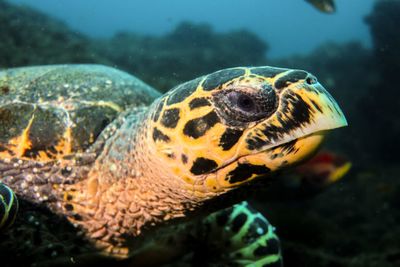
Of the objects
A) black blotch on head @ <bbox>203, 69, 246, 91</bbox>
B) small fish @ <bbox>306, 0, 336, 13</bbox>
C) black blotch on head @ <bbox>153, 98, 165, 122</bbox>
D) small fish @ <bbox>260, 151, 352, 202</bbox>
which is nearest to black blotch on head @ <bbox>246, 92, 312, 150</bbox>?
black blotch on head @ <bbox>203, 69, 246, 91</bbox>

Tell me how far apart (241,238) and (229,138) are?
1174 millimetres

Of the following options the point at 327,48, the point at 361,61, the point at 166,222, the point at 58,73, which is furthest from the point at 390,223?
the point at 327,48

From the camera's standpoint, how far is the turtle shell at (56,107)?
185cm

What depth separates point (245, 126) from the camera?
4.46 ft

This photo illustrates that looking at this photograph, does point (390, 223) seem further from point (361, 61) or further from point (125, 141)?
point (361, 61)

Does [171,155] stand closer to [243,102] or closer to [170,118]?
[170,118]

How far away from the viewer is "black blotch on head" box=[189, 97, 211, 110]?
143cm

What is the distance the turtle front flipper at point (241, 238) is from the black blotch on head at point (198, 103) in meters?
1.10

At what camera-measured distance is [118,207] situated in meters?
1.79

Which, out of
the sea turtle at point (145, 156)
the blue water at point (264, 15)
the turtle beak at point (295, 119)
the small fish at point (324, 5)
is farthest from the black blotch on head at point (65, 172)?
the blue water at point (264, 15)

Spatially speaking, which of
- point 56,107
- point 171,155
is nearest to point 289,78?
point 171,155

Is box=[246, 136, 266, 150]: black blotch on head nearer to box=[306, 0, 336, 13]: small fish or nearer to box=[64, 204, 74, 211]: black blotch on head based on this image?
box=[64, 204, 74, 211]: black blotch on head

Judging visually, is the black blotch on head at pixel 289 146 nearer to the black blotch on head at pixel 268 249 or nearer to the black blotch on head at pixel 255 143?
the black blotch on head at pixel 255 143

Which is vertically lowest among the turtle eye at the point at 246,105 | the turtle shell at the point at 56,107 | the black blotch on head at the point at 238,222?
the black blotch on head at the point at 238,222
